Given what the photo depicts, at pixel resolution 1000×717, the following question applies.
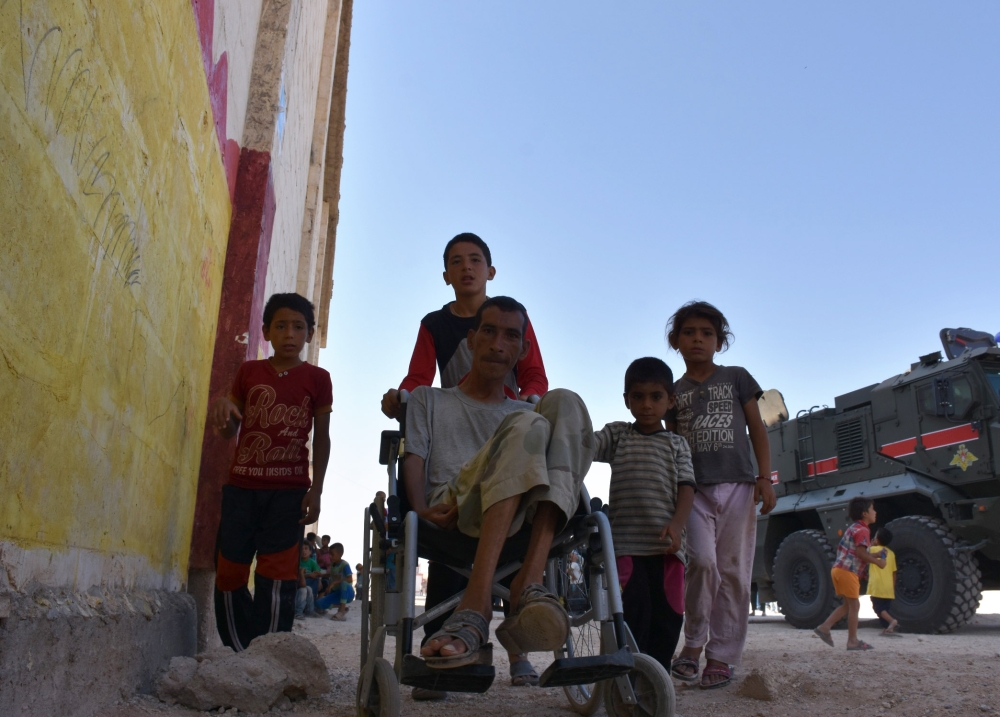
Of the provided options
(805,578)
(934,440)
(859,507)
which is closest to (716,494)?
(859,507)

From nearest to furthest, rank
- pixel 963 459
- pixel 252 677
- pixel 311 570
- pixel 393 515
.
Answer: pixel 393 515, pixel 252 677, pixel 963 459, pixel 311 570

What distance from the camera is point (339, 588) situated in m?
10.5

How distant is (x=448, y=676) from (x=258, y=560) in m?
1.44

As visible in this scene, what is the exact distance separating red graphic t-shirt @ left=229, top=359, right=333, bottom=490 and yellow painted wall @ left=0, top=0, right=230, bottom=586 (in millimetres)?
243

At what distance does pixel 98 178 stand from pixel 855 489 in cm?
880

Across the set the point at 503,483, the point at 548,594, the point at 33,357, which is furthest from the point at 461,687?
the point at 33,357

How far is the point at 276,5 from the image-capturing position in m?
5.02

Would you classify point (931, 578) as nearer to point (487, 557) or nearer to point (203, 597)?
point (203, 597)

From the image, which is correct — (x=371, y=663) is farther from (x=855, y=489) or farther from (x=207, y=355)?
(x=855, y=489)

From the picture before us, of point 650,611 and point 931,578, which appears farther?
point 931,578

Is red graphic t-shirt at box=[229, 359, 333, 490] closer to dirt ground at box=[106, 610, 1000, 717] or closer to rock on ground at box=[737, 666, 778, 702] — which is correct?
dirt ground at box=[106, 610, 1000, 717]

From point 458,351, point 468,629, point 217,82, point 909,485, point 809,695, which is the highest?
point 217,82

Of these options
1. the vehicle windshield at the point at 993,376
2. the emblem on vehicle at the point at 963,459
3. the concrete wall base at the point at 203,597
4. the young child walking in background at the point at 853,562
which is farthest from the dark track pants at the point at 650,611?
the vehicle windshield at the point at 993,376

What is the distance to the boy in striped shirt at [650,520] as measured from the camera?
114 inches
